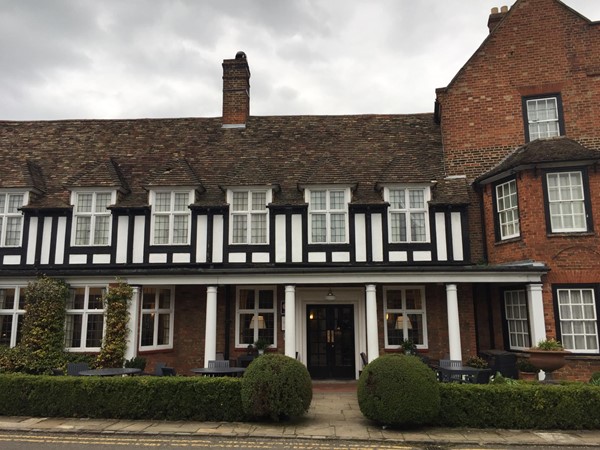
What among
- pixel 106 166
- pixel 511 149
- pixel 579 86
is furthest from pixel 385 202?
pixel 106 166

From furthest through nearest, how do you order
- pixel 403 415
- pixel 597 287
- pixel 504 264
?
pixel 504 264
pixel 597 287
pixel 403 415

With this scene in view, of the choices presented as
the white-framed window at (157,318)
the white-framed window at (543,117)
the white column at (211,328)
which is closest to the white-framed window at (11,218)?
the white-framed window at (157,318)

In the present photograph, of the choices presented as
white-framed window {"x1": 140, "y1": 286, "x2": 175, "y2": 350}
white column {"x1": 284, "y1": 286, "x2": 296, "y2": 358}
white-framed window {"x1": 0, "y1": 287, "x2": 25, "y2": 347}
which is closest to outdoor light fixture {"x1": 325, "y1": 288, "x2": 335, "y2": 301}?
white column {"x1": 284, "y1": 286, "x2": 296, "y2": 358}

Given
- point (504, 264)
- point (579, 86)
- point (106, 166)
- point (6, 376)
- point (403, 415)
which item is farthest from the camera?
point (106, 166)

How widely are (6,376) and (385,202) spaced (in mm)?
11165

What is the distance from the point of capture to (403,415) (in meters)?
8.52

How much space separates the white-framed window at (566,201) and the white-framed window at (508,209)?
3.05ft

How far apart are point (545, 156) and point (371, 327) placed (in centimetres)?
705

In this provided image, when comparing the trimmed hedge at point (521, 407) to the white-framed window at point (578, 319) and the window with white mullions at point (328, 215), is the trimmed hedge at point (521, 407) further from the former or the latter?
the window with white mullions at point (328, 215)

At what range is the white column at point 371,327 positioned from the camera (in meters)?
12.7

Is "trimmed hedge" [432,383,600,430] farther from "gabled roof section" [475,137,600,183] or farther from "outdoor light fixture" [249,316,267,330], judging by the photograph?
"outdoor light fixture" [249,316,267,330]

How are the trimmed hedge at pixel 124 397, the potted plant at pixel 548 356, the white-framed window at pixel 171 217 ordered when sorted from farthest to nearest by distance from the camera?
the white-framed window at pixel 171 217, the potted plant at pixel 548 356, the trimmed hedge at pixel 124 397

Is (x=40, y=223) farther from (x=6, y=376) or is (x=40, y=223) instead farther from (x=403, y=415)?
(x=403, y=415)

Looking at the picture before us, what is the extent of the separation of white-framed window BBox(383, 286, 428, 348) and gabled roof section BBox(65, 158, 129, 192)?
32.1 ft
